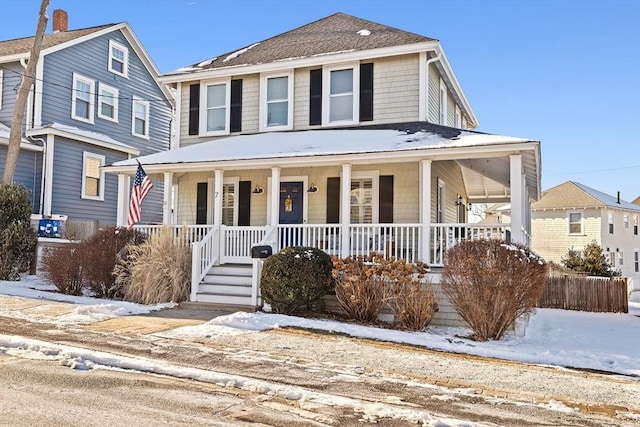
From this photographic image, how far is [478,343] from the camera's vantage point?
8156 mm

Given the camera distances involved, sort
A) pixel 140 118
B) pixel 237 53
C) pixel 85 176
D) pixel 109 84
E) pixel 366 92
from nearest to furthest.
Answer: pixel 366 92, pixel 237 53, pixel 85 176, pixel 109 84, pixel 140 118

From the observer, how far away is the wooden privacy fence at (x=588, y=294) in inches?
555

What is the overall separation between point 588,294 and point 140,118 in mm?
18874

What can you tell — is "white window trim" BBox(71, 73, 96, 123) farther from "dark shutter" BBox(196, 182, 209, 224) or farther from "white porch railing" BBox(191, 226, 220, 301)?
"white porch railing" BBox(191, 226, 220, 301)

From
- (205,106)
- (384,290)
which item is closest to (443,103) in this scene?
(205,106)

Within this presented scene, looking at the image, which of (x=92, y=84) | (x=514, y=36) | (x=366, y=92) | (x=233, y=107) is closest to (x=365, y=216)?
(x=366, y=92)

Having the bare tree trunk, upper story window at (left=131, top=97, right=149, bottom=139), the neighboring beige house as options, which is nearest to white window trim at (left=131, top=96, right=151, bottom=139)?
upper story window at (left=131, top=97, right=149, bottom=139)

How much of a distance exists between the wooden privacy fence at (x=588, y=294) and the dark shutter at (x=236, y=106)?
1004 cm

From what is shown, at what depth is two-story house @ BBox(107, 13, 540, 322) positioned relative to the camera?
434 inches

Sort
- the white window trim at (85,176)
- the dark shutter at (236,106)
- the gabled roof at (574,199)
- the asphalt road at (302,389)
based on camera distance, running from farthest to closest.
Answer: the gabled roof at (574,199) → the white window trim at (85,176) → the dark shutter at (236,106) → the asphalt road at (302,389)

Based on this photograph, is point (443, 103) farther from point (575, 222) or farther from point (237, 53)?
point (575, 222)

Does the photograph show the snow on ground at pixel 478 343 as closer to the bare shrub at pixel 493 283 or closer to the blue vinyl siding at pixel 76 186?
the bare shrub at pixel 493 283

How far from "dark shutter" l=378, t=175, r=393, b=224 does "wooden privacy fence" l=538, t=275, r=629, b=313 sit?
5317 mm

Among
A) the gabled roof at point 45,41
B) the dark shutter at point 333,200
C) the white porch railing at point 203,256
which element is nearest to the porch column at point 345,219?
the dark shutter at point 333,200
